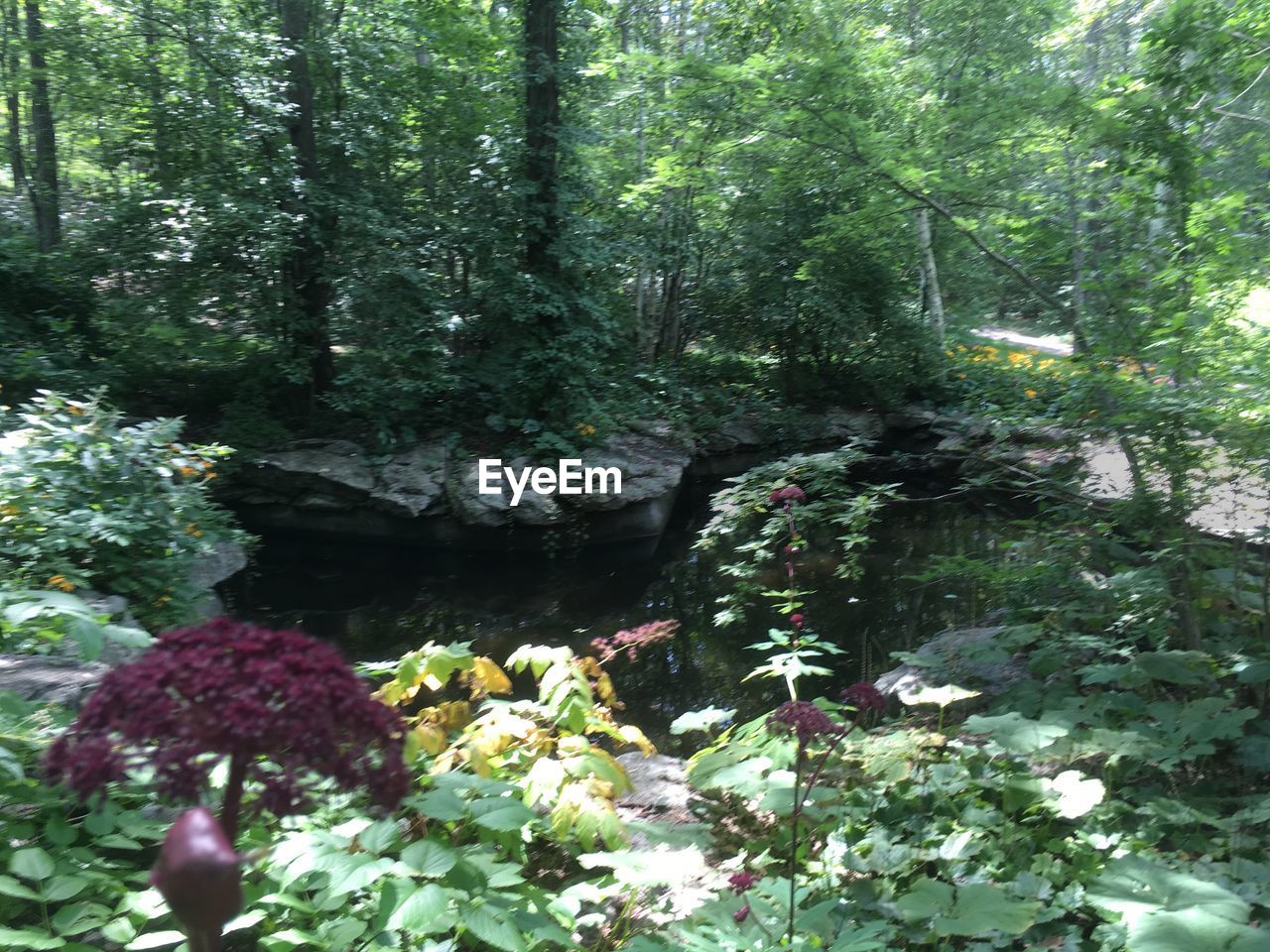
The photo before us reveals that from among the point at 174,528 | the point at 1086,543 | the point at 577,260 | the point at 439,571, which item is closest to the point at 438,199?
the point at 577,260

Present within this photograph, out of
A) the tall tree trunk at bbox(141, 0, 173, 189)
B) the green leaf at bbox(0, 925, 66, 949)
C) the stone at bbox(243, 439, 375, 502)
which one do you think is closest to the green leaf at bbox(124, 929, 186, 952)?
the green leaf at bbox(0, 925, 66, 949)

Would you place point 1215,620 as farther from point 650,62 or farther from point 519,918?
point 650,62

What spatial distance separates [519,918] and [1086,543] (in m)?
3.06

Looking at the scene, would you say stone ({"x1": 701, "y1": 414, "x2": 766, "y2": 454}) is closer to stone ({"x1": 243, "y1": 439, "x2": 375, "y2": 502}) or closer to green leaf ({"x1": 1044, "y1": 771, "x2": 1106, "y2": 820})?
stone ({"x1": 243, "y1": 439, "x2": 375, "y2": 502})

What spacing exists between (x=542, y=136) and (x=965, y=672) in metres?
7.54

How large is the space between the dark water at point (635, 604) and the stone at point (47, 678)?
2.81 metres

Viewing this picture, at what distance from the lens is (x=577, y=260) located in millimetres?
9023

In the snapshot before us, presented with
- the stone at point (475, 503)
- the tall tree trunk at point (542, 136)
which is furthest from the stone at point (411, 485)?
the tall tree trunk at point (542, 136)

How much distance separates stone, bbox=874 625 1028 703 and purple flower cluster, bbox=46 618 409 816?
3.00 metres

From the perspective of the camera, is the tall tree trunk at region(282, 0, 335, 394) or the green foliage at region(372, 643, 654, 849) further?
the tall tree trunk at region(282, 0, 335, 394)

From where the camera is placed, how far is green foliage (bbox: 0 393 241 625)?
3.67 metres

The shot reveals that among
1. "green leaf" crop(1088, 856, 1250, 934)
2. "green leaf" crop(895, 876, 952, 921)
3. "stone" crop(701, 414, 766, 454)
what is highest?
"stone" crop(701, 414, 766, 454)

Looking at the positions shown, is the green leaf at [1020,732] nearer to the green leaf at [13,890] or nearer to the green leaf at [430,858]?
the green leaf at [430,858]

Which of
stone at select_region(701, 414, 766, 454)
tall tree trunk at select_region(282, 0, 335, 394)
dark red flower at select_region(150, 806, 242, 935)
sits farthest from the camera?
stone at select_region(701, 414, 766, 454)
